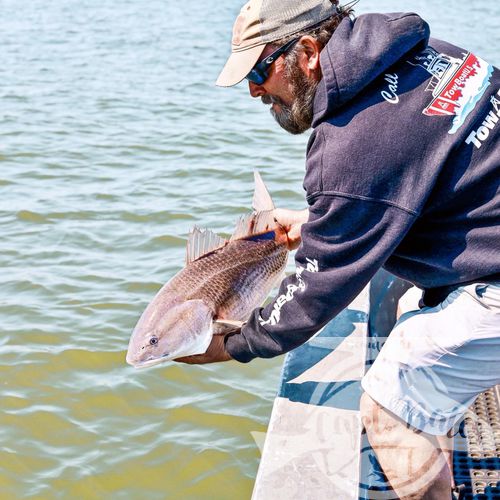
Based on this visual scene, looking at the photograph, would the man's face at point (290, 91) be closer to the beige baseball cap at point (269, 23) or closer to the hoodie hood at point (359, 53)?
the beige baseball cap at point (269, 23)

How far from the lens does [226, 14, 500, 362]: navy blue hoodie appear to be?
2715mm

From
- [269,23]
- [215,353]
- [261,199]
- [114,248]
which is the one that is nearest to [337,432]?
[215,353]

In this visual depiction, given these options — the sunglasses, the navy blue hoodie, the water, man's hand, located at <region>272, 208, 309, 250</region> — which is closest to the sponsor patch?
the navy blue hoodie

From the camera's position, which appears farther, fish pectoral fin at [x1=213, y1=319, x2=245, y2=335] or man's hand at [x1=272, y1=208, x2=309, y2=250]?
man's hand at [x1=272, y1=208, x2=309, y2=250]

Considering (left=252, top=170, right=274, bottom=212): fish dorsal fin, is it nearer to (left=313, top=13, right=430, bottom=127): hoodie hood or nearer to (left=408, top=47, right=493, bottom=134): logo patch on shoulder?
(left=313, top=13, right=430, bottom=127): hoodie hood

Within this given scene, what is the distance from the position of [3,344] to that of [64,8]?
48.4 feet

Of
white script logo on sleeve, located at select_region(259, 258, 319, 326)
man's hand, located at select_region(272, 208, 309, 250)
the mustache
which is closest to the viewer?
white script logo on sleeve, located at select_region(259, 258, 319, 326)

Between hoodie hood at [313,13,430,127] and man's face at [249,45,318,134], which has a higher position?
hoodie hood at [313,13,430,127]

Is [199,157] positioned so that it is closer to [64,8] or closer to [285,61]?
[285,61]

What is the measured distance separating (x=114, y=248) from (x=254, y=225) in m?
3.43

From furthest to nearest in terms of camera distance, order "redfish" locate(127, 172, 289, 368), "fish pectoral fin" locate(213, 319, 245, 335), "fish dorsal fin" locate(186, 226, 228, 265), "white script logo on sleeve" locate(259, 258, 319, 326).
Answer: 1. "fish dorsal fin" locate(186, 226, 228, 265)
2. "fish pectoral fin" locate(213, 319, 245, 335)
3. "redfish" locate(127, 172, 289, 368)
4. "white script logo on sleeve" locate(259, 258, 319, 326)

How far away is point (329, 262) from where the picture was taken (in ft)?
9.42

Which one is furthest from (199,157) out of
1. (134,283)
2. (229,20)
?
(229,20)

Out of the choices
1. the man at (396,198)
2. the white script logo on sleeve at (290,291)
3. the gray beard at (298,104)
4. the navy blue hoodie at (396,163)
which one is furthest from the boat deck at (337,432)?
the gray beard at (298,104)
